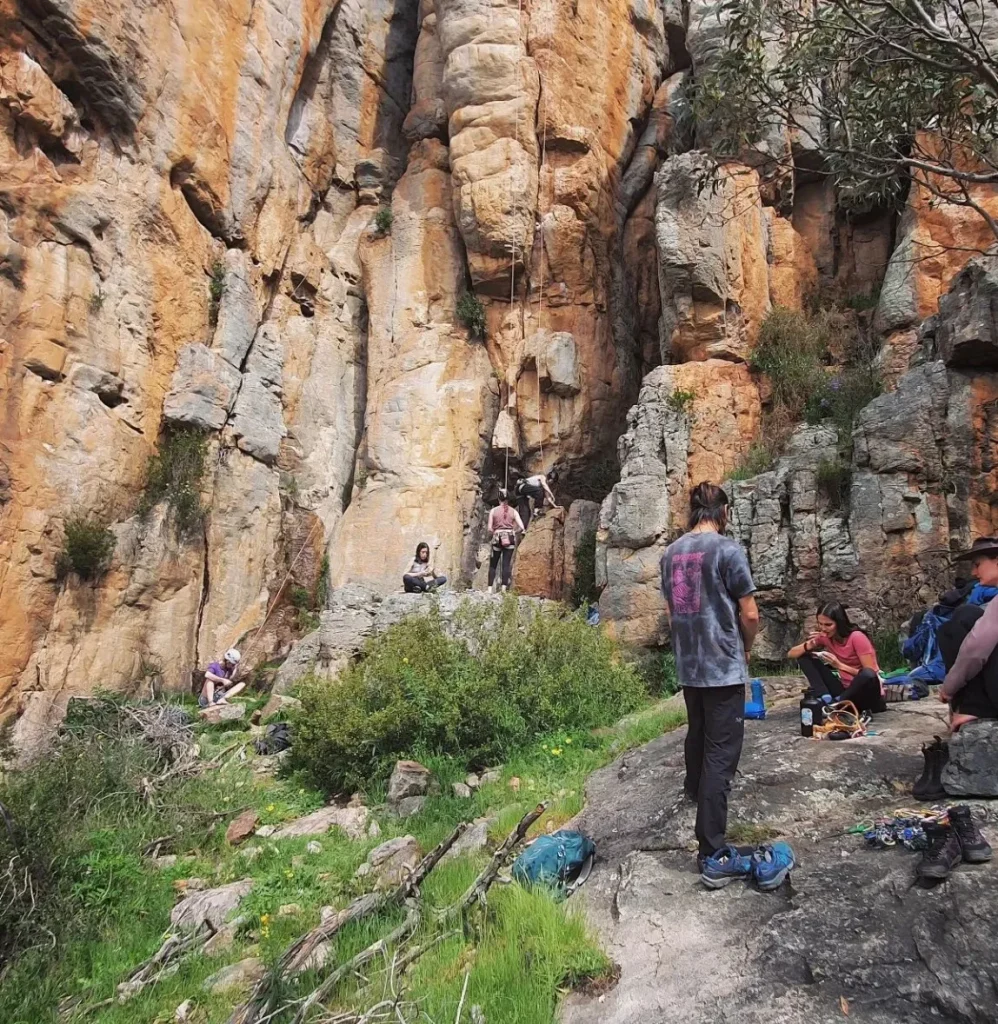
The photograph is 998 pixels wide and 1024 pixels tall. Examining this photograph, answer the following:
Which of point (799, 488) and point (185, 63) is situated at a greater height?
point (185, 63)

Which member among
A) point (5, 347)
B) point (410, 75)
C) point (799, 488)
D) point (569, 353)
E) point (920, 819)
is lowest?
point (920, 819)

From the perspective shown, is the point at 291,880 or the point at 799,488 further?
Answer: the point at 799,488

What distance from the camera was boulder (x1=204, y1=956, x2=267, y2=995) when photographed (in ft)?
13.4

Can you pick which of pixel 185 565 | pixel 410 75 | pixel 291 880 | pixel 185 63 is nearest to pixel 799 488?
pixel 291 880

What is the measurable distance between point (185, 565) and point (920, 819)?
12.5m

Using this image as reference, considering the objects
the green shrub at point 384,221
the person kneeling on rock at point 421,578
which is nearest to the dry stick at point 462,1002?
the person kneeling on rock at point 421,578

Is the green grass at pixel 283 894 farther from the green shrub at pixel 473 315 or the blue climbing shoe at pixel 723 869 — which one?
the green shrub at pixel 473 315

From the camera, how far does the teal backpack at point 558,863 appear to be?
3.98 meters

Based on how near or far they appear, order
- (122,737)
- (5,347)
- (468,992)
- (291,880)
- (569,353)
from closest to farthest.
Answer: (468,992) < (291,880) < (122,737) < (5,347) < (569,353)

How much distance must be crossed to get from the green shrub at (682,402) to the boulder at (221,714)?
331 inches

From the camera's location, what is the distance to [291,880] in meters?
5.38

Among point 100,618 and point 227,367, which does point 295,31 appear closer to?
point 227,367

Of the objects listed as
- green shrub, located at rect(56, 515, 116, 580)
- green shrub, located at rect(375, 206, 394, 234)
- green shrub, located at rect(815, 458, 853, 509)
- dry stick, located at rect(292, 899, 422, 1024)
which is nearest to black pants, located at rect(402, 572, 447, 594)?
green shrub, located at rect(56, 515, 116, 580)

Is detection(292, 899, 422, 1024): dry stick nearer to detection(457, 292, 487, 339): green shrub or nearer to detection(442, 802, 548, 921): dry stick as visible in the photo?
detection(442, 802, 548, 921): dry stick
